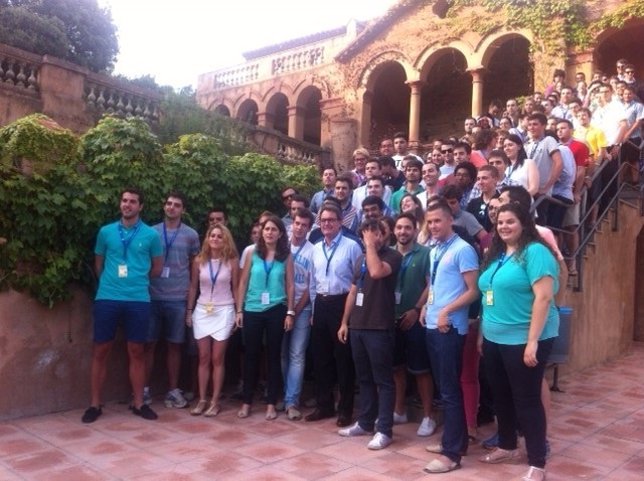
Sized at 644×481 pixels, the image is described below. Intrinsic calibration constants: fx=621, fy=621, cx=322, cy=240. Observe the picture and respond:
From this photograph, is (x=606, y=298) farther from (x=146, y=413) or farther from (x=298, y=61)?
(x=298, y=61)

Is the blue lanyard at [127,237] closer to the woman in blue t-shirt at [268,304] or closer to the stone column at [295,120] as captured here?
the woman in blue t-shirt at [268,304]

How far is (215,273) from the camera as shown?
607 centimetres

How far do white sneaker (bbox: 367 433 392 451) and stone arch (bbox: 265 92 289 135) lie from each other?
1880cm

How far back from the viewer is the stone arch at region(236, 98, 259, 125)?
23.6 meters

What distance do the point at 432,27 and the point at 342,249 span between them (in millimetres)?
14385

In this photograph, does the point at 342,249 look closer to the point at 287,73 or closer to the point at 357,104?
the point at 357,104

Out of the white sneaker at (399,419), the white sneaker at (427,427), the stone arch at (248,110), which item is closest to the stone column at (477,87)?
the stone arch at (248,110)

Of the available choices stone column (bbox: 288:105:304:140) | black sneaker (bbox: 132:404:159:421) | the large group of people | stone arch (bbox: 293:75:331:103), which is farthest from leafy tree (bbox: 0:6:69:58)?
black sneaker (bbox: 132:404:159:421)

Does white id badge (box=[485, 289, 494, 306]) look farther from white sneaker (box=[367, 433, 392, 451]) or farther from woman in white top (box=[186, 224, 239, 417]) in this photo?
woman in white top (box=[186, 224, 239, 417])

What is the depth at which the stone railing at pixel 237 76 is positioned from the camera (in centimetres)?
2336

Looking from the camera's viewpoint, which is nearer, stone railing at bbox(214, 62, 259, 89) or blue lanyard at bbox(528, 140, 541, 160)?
blue lanyard at bbox(528, 140, 541, 160)

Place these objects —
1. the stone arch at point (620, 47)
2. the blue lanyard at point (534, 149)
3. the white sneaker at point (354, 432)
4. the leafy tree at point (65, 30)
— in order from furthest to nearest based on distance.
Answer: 1. the leafy tree at point (65, 30)
2. the stone arch at point (620, 47)
3. the blue lanyard at point (534, 149)
4. the white sneaker at point (354, 432)

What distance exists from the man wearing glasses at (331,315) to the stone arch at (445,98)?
568 inches

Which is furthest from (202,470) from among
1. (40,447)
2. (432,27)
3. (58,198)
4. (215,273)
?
(432,27)
